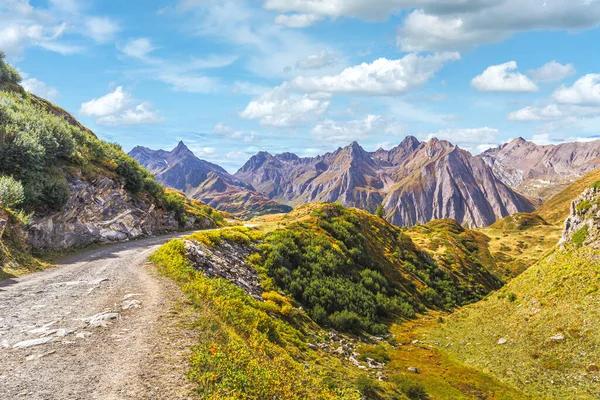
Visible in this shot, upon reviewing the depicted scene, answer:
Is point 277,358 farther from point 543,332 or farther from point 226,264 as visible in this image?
point 543,332

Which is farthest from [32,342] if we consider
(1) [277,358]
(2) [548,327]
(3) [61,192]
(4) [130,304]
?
(2) [548,327]

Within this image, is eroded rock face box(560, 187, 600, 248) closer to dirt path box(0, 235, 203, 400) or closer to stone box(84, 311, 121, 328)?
dirt path box(0, 235, 203, 400)

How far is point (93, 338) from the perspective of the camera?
1209 cm

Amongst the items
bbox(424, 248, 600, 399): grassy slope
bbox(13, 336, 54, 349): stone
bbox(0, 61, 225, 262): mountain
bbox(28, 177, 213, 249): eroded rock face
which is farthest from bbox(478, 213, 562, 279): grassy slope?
bbox(13, 336, 54, 349): stone

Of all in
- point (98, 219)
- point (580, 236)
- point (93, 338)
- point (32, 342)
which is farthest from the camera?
point (98, 219)

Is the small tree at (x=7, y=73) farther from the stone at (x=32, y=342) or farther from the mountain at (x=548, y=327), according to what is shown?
the mountain at (x=548, y=327)

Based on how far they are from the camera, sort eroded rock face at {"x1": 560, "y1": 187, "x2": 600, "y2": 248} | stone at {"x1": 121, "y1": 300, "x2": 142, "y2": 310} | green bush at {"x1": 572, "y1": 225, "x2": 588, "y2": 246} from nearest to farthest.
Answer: stone at {"x1": 121, "y1": 300, "x2": 142, "y2": 310} → eroded rock face at {"x1": 560, "y1": 187, "x2": 600, "y2": 248} → green bush at {"x1": 572, "y1": 225, "x2": 588, "y2": 246}

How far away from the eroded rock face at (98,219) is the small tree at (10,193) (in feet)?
8.82

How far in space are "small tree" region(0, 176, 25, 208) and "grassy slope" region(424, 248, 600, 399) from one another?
45.5m

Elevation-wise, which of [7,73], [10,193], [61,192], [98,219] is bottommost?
[98,219]

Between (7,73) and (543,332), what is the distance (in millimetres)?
103346

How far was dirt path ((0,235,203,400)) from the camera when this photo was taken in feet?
30.0

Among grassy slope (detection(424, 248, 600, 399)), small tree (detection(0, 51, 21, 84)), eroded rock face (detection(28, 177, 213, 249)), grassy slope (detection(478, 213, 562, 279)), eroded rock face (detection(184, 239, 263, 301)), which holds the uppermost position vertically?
small tree (detection(0, 51, 21, 84))

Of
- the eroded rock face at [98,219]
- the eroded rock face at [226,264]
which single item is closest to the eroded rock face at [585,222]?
the eroded rock face at [226,264]
